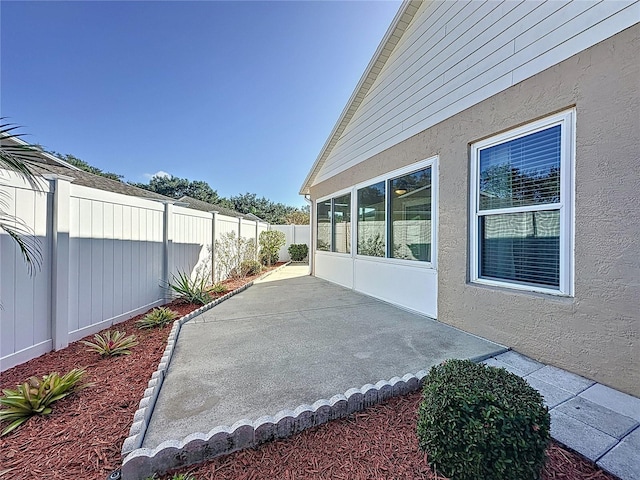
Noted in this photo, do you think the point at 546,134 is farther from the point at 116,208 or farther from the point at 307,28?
the point at 307,28

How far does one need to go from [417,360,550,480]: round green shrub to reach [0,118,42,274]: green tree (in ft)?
11.5

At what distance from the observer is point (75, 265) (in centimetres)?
362

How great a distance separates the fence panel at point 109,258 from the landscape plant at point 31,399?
1454 mm

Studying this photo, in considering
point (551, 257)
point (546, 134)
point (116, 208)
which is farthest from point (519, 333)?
point (116, 208)

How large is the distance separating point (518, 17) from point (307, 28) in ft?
19.8

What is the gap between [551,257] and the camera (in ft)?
10.2

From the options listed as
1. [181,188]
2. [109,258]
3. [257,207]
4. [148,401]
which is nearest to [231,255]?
[109,258]

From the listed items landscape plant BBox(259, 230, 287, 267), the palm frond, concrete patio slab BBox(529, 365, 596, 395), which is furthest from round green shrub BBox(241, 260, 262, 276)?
concrete patio slab BBox(529, 365, 596, 395)

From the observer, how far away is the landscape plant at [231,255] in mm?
8445

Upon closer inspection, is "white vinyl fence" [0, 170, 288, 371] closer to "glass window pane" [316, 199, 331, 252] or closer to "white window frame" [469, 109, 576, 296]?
"glass window pane" [316, 199, 331, 252]

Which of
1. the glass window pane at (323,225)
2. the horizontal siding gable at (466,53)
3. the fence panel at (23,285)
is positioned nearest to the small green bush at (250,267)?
the glass window pane at (323,225)

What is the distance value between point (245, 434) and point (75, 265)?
3.38m

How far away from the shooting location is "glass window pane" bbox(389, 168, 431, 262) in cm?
493

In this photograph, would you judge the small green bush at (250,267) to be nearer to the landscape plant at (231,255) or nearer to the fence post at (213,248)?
the landscape plant at (231,255)
